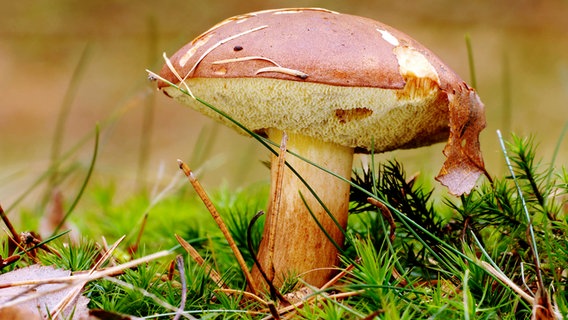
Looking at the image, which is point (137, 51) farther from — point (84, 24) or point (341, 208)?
point (341, 208)

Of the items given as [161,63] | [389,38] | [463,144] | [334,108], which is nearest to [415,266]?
[463,144]

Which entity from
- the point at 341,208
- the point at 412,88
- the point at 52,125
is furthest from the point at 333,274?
the point at 52,125

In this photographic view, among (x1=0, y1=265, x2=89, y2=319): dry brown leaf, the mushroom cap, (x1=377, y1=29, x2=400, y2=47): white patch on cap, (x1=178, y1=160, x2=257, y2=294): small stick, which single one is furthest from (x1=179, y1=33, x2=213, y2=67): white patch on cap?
(x1=0, y1=265, x2=89, y2=319): dry brown leaf

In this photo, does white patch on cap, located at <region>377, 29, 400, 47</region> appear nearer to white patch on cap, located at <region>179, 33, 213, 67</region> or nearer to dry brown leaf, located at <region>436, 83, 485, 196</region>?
dry brown leaf, located at <region>436, 83, 485, 196</region>

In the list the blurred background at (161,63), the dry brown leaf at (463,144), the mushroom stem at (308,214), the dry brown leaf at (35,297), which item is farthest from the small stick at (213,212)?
the blurred background at (161,63)

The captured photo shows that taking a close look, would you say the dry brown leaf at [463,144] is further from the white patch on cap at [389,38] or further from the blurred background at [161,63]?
the blurred background at [161,63]

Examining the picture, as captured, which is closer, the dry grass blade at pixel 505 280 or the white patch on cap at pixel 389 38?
the dry grass blade at pixel 505 280
